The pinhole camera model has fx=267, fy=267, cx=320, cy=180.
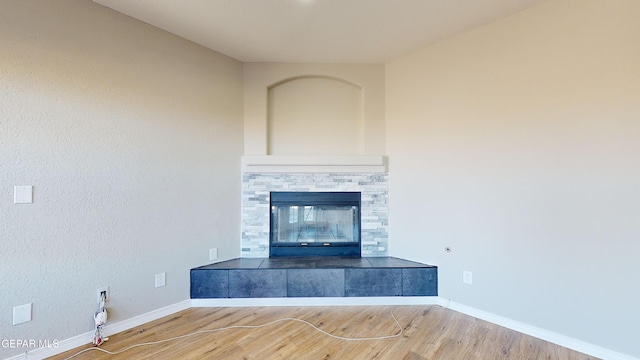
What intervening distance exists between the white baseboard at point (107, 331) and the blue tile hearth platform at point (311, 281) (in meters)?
0.20

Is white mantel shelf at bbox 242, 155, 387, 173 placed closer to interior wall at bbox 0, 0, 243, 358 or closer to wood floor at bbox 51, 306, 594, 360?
interior wall at bbox 0, 0, 243, 358

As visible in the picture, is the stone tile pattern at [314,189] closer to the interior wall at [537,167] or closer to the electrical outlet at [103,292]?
the interior wall at [537,167]

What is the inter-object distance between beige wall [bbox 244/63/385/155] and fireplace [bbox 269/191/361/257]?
0.64 meters

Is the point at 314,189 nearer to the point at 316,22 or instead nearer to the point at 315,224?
the point at 315,224

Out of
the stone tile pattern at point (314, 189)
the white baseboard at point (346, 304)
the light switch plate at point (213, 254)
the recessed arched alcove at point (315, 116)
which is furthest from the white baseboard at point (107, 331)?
the recessed arched alcove at point (315, 116)

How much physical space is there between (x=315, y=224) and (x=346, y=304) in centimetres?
94

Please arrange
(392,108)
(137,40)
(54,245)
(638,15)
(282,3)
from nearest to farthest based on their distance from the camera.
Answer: (638,15), (54,245), (282,3), (137,40), (392,108)

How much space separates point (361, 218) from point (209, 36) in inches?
96.1

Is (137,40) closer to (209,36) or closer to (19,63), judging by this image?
(209,36)

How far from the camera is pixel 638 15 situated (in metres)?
1.71

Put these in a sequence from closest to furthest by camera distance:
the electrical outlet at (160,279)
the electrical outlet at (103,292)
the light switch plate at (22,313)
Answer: the light switch plate at (22,313), the electrical outlet at (103,292), the electrical outlet at (160,279)

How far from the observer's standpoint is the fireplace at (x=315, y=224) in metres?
3.11

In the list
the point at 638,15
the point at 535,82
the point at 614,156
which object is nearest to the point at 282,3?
the point at 535,82

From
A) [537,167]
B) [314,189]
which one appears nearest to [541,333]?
[537,167]
